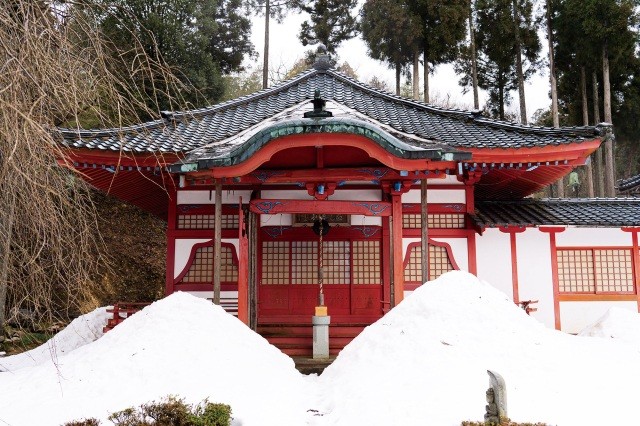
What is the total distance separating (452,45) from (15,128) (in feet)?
79.8

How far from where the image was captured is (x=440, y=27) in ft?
79.2

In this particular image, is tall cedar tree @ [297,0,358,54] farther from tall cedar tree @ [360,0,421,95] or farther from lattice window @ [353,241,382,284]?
lattice window @ [353,241,382,284]

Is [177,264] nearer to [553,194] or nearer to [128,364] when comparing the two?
[128,364]

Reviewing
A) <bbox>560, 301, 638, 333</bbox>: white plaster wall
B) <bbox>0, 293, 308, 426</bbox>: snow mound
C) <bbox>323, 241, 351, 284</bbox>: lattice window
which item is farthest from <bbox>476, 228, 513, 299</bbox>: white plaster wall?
<bbox>0, 293, 308, 426</bbox>: snow mound

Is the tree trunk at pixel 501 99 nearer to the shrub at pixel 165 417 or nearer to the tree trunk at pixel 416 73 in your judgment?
the tree trunk at pixel 416 73

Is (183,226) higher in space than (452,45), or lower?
lower

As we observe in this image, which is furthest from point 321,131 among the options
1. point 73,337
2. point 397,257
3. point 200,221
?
point 73,337

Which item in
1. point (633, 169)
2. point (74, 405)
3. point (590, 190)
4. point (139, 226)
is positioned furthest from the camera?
point (633, 169)

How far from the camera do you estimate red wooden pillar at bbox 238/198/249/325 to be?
9.23 metres

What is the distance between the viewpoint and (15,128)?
289 cm

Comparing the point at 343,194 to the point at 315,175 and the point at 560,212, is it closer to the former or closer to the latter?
the point at 315,175

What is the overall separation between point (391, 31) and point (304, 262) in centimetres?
1706

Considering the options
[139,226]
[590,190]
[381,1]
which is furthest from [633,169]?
[139,226]

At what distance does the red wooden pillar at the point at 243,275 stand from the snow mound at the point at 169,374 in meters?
0.98
